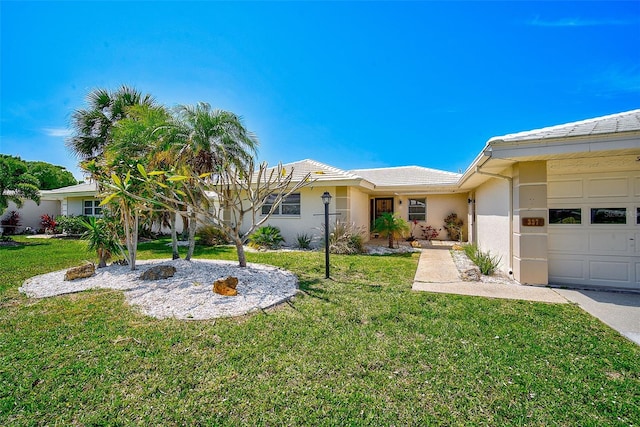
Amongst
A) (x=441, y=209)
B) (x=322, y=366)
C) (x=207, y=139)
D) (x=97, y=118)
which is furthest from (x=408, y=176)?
(x=97, y=118)

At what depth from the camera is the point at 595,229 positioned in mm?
6871

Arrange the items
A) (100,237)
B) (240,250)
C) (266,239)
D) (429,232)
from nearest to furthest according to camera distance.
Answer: (100,237) < (240,250) < (266,239) < (429,232)

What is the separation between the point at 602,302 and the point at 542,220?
201 centimetres

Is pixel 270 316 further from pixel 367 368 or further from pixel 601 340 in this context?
pixel 601 340

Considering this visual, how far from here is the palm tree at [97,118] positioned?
13.4 meters

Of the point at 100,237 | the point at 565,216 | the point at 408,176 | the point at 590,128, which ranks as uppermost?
the point at 408,176

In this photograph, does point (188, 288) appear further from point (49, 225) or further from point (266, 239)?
point (49, 225)

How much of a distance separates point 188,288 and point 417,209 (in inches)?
583

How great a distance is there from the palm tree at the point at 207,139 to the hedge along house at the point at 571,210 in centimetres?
777

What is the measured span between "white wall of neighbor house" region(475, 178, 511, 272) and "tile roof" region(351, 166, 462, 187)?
4.05 m

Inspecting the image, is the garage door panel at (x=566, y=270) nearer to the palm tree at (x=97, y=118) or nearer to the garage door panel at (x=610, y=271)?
the garage door panel at (x=610, y=271)

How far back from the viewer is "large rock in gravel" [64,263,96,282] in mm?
7208

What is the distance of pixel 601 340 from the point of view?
396 centimetres

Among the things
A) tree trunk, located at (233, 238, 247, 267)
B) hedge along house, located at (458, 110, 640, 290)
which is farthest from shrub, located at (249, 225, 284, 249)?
hedge along house, located at (458, 110, 640, 290)
